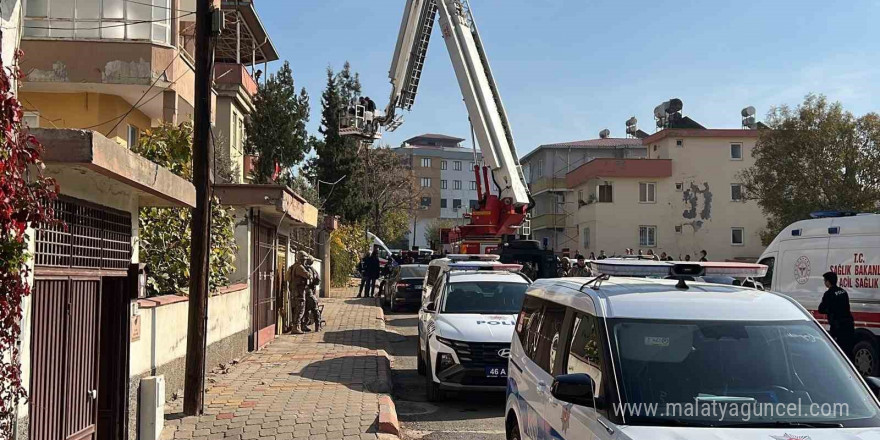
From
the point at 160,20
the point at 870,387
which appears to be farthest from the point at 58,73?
the point at 870,387

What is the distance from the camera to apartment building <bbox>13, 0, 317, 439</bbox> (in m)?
6.20

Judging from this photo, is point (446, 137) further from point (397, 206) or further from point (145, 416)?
point (145, 416)

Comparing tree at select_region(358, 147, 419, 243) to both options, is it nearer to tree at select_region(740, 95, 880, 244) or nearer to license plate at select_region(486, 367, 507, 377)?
tree at select_region(740, 95, 880, 244)

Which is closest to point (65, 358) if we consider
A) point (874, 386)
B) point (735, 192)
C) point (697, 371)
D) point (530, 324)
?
point (530, 324)

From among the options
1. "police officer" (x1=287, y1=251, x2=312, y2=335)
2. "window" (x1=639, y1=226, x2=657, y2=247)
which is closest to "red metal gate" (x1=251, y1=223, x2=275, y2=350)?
"police officer" (x1=287, y1=251, x2=312, y2=335)

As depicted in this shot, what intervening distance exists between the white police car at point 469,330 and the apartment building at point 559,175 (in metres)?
44.3

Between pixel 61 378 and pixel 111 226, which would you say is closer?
pixel 61 378

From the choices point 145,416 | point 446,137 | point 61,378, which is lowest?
point 145,416

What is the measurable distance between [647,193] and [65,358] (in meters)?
47.3

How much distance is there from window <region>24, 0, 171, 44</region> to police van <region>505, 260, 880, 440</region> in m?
14.4

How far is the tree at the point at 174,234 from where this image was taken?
40.7 feet

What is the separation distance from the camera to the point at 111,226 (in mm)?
7637

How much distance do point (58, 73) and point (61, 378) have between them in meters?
12.5

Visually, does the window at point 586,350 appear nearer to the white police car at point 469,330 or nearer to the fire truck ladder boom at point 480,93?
the white police car at point 469,330
